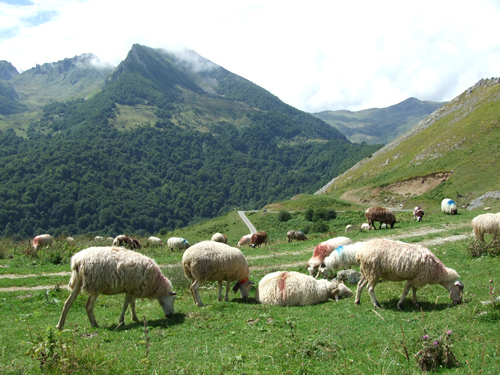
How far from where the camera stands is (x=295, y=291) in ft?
41.4

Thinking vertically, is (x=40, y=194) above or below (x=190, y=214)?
above

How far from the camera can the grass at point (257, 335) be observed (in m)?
6.39

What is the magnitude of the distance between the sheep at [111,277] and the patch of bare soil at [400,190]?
5936 cm

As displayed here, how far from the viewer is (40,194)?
466ft

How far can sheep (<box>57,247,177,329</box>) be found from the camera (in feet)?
33.1

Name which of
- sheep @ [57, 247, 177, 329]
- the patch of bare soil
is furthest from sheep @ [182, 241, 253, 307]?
the patch of bare soil

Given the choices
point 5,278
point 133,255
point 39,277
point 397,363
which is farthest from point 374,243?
point 5,278

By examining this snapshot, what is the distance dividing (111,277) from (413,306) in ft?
29.9

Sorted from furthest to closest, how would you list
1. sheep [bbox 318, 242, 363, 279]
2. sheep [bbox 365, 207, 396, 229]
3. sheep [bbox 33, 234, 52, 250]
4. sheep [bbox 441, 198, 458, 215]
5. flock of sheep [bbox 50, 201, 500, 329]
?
sheep [bbox 441, 198, 458, 215]
sheep [bbox 365, 207, 396, 229]
sheep [bbox 33, 234, 52, 250]
sheep [bbox 318, 242, 363, 279]
flock of sheep [bbox 50, 201, 500, 329]

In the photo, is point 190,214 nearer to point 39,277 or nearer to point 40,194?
point 40,194

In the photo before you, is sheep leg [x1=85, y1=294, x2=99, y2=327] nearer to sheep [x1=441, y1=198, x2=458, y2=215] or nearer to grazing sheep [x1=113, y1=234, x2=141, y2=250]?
grazing sheep [x1=113, y1=234, x2=141, y2=250]

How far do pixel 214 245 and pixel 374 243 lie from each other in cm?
570

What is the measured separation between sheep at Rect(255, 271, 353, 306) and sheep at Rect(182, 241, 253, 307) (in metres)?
1.22

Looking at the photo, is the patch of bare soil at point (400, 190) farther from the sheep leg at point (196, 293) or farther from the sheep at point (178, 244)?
the sheep leg at point (196, 293)
